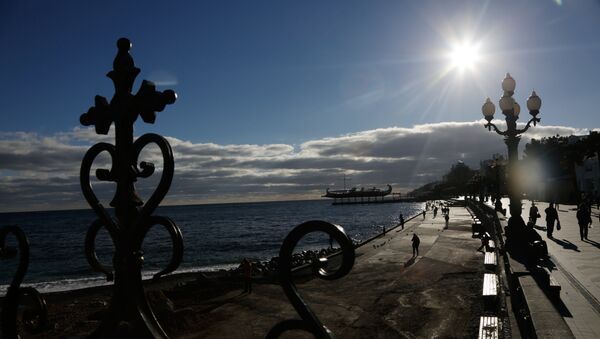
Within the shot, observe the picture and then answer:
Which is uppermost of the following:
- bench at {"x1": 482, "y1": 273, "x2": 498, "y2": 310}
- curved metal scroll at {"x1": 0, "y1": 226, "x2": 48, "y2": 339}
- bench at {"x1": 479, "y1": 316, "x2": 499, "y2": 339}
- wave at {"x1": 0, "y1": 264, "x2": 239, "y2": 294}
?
curved metal scroll at {"x1": 0, "y1": 226, "x2": 48, "y2": 339}

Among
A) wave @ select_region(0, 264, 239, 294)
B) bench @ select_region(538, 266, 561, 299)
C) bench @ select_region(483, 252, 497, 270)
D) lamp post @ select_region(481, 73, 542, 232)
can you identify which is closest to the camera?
bench @ select_region(538, 266, 561, 299)

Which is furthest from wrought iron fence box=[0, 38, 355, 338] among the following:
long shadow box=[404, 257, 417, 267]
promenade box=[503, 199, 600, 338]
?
long shadow box=[404, 257, 417, 267]

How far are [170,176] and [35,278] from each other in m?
46.5

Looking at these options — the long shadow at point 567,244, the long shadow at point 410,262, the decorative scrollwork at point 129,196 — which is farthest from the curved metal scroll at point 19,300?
the long shadow at point 410,262

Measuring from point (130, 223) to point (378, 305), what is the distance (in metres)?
15.2

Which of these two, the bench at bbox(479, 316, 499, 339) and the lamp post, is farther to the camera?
the lamp post

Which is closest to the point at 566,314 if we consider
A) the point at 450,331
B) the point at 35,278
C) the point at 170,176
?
the point at 450,331

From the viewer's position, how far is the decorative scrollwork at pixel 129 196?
113 inches

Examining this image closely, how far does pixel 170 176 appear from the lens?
2.83 meters

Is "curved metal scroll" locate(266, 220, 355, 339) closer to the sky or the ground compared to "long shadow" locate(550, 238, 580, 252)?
closer to the sky

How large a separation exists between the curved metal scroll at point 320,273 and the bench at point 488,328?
8286 millimetres

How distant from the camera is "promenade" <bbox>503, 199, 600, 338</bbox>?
7.11 m

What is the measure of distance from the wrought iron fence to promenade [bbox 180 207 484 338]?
1087cm

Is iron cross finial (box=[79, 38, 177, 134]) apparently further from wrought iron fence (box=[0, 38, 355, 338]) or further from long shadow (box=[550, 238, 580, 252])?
long shadow (box=[550, 238, 580, 252])
